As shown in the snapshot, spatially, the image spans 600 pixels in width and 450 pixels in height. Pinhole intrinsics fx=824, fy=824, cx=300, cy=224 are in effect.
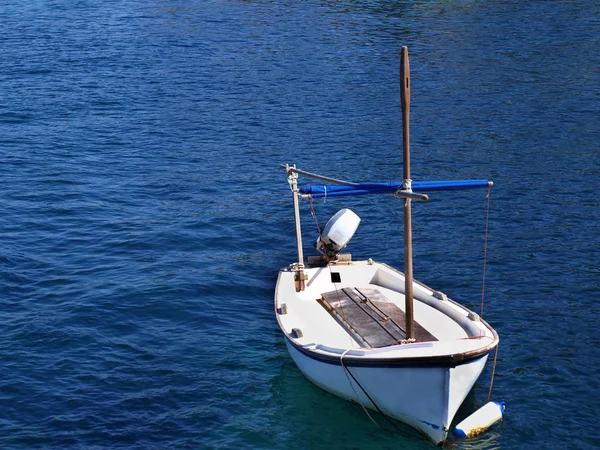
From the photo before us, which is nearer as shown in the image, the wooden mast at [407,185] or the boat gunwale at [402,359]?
the boat gunwale at [402,359]

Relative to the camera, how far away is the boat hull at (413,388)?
21109 millimetres

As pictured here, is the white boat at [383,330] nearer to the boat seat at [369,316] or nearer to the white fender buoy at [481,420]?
the boat seat at [369,316]

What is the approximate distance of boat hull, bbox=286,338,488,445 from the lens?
831 inches

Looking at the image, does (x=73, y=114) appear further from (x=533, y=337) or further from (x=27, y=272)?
(x=533, y=337)

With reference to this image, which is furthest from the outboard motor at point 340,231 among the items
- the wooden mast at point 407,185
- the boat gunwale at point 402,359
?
the boat gunwale at point 402,359

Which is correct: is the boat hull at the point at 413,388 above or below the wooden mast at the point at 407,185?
below

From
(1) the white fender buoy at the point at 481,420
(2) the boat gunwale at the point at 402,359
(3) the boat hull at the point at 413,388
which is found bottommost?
(1) the white fender buoy at the point at 481,420

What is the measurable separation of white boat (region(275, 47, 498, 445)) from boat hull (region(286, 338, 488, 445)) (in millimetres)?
28

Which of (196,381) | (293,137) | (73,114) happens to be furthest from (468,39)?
(196,381)

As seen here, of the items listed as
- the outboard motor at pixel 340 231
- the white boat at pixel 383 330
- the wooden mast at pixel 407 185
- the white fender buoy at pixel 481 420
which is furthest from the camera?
the outboard motor at pixel 340 231

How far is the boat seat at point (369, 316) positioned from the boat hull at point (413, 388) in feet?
5.45

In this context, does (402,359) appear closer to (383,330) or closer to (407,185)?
(383,330)

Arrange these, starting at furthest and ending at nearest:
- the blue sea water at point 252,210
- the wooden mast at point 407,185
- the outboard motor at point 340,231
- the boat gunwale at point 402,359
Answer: the outboard motor at point 340,231 → the blue sea water at point 252,210 → the wooden mast at point 407,185 → the boat gunwale at point 402,359

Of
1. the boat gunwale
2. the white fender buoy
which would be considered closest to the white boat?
the boat gunwale
